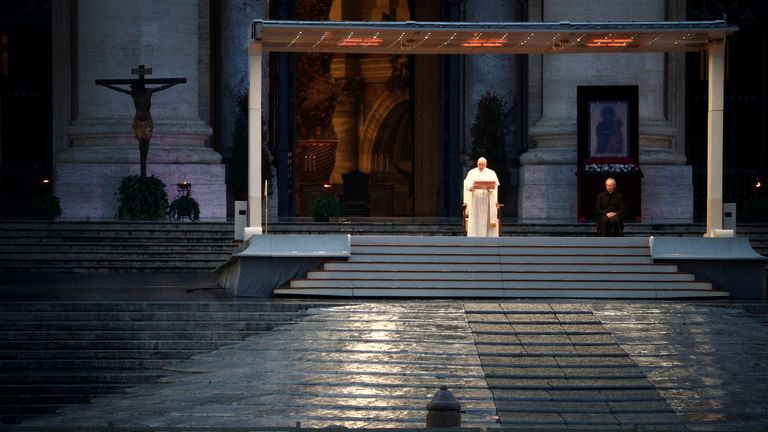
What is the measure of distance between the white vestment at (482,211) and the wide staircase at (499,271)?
2833 millimetres

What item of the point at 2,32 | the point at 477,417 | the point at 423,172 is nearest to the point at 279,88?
the point at 423,172

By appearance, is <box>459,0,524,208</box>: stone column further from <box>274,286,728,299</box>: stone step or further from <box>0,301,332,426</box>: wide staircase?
<box>0,301,332,426</box>: wide staircase

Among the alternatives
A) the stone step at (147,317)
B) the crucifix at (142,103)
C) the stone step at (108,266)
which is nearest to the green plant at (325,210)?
the stone step at (108,266)

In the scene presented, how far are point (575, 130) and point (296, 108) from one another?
251 inches

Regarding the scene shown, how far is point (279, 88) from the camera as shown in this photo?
32.9 meters

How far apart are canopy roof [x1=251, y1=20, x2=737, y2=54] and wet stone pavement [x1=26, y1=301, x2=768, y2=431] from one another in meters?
4.79

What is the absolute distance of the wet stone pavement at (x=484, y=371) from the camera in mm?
14656

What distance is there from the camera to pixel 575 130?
30797 millimetres

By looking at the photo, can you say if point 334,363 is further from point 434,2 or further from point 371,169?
point 371,169

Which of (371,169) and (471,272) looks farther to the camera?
(371,169)

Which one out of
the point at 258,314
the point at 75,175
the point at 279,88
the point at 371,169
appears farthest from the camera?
the point at 371,169

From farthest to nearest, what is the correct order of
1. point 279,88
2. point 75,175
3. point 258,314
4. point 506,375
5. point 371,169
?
point 371,169, point 279,88, point 75,175, point 258,314, point 506,375

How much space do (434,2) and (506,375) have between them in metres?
19.6

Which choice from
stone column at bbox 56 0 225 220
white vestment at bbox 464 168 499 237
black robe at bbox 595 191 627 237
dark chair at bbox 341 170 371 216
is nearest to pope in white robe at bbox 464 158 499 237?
white vestment at bbox 464 168 499 237
